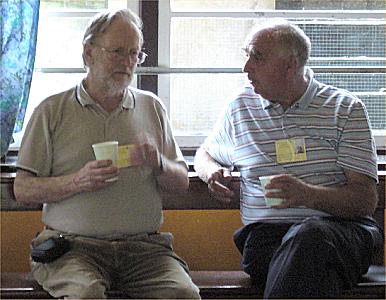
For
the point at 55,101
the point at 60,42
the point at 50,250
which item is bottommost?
the point at 50,250

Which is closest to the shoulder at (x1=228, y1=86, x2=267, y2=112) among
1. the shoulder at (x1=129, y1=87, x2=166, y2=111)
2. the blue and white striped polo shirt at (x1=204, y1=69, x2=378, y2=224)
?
the blue and white striped polo shirt at (x1=204, y1=69, x2=378, y2=224)

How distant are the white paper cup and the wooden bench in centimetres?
44

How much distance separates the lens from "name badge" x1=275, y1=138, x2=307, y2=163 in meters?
2.82

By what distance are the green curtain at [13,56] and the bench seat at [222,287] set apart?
59 cm

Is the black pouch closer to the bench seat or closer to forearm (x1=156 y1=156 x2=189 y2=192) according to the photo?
the bench seat

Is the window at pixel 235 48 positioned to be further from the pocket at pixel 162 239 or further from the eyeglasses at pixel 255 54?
the pocket at pixel 162 239

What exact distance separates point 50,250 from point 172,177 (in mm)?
474

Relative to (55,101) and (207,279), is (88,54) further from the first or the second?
(207,279)

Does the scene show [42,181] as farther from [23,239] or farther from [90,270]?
[23,239]

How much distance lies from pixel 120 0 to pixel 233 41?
50 centimetres

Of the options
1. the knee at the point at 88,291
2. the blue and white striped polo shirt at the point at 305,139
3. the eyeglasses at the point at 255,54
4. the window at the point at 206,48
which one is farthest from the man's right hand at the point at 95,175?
the window at the point at 206,48

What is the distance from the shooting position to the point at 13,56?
3.12 meters

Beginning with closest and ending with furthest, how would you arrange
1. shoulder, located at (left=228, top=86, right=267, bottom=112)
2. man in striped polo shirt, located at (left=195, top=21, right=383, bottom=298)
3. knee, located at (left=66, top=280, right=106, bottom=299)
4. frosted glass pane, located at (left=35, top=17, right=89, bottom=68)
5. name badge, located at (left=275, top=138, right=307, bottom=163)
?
knee, located at (left=66, top=280, right=106, bottom=299) < man in striped polo shirt, located at (left=195, top=21, right=383, bottom=298) < name badge, located at (left=275, top=138, right=307, bottom=163) < shoulder, located at (left=228, top=86, right=267, bottom=112) < frosted glass pane, located at (left=35, top=17, right=89, bottom=68)

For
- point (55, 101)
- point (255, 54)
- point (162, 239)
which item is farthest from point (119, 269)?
point (255, 54)
